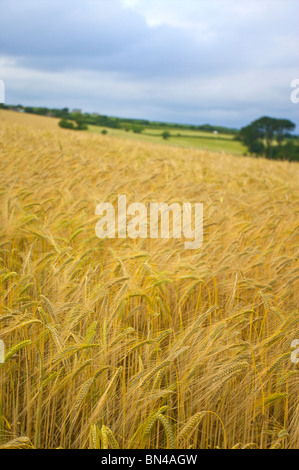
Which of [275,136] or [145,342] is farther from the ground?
[275,136]

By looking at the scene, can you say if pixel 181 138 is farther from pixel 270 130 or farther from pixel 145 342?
pixel 145 342

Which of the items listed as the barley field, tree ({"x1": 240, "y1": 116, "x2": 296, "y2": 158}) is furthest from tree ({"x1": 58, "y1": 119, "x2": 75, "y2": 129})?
the barley field

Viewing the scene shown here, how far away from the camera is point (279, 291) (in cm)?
243

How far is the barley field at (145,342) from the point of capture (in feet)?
4.49

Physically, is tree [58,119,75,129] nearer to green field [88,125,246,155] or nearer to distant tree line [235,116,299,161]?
green field [88,125,246,155]

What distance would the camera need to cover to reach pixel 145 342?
4.72ft

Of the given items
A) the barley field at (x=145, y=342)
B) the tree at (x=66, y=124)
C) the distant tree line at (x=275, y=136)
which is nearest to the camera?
the barley field at (x=145, y=342)

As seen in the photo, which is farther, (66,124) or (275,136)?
(66,124)

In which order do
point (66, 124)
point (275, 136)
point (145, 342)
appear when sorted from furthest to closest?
point (66, 124)
point (275, 136)
point (145, 342)

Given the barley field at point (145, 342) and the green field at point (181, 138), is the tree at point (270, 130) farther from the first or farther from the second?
the barley field at point (145, 342)

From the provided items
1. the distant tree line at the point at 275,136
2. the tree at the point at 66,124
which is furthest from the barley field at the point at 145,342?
the tree at the point at 66,124

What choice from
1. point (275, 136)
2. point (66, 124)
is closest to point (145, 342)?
point (275, 136)
